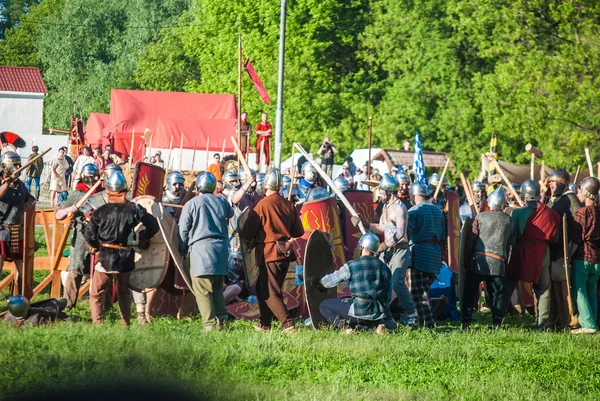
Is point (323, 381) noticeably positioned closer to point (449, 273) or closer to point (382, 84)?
point (449, 273)

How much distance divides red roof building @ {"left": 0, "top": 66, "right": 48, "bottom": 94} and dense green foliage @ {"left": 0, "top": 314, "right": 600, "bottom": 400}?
4792cm

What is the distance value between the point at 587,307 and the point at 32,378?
23.2 ft

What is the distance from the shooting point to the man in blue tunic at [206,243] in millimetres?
9906

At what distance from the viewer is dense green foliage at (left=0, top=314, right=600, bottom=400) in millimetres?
7020

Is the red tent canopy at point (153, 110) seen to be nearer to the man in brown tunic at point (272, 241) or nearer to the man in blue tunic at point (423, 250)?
the man in blue tunic at point (423, 250)

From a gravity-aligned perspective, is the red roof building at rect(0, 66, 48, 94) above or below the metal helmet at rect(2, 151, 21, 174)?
above

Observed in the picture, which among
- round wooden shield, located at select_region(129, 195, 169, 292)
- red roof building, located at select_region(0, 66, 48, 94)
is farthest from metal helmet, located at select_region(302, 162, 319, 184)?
red roof building, located at select_region(0, 66, 48, 94)

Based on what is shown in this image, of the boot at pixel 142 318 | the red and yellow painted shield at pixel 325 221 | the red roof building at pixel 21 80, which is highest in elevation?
the red roof building at pixel 21 80

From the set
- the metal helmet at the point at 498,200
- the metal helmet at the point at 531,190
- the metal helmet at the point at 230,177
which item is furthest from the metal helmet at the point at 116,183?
the metal helmet at the point at 531,190

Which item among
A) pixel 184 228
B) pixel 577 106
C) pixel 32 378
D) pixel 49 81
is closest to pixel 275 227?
pixel 184 228

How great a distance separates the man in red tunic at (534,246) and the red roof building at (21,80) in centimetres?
4681

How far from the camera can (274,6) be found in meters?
42.2

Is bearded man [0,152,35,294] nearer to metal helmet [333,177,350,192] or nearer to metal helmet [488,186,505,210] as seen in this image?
metal helmet [333,177,350,192]

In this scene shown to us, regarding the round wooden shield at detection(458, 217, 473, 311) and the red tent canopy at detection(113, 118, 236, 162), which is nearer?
the round wooden shield at detection(458, 217, 473, 311)
